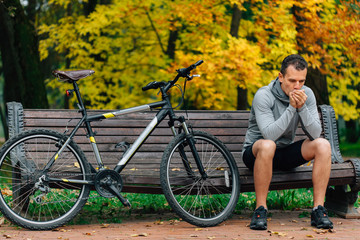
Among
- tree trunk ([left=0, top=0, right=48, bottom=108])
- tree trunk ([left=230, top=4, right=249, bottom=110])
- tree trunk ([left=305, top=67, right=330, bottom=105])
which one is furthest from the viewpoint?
tree trunk ([left=230, top=4, right=249, bottom=110])

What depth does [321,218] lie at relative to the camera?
179 inches

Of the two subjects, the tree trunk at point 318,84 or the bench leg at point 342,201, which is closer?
the bench leg at point 342,201

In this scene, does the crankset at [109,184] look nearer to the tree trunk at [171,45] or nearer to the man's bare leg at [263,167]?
the man's bare leg at [263,167]

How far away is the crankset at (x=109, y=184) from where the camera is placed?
4590 millimetres

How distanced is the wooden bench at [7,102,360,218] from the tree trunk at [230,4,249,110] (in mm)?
6034

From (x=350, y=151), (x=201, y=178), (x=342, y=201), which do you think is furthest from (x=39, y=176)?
(x=350, y=151)

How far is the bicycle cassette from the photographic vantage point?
181 inches

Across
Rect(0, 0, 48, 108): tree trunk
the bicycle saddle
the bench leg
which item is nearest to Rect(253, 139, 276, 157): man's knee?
the bench leg

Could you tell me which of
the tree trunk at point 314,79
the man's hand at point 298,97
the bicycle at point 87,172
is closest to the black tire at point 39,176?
the bicycle at point 87,172

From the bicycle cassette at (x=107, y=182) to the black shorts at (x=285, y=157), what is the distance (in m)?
1.17

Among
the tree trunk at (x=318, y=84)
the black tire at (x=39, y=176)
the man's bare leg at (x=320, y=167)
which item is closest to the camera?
the black tire at (x=39, y=176)

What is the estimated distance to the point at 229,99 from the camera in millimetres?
12852

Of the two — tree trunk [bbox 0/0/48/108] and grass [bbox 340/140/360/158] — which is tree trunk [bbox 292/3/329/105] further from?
tree trunk [bbox 0/0/48/108]

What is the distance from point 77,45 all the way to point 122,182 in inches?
327
